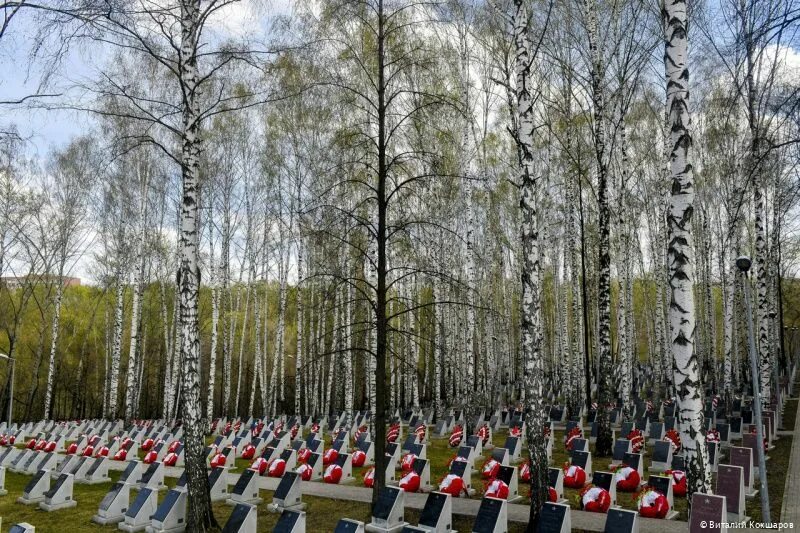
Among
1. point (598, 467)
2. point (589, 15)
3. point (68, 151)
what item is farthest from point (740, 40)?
point (68, 151)

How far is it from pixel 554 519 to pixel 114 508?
327 inches

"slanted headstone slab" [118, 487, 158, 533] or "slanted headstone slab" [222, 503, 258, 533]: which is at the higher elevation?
"slanted headstone slab" [222, 503, 258, 533]

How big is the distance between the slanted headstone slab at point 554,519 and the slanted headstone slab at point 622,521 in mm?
516

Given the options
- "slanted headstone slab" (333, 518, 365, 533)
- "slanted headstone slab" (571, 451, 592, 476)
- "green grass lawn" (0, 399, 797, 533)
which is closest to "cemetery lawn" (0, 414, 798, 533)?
"green grass lawn" (0, 399, 797, 533)

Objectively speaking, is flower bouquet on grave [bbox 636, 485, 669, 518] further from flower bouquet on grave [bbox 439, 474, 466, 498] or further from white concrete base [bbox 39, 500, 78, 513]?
white concrete base [bbox 39, 500, 78, 513]

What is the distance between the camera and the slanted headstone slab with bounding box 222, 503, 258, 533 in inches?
331

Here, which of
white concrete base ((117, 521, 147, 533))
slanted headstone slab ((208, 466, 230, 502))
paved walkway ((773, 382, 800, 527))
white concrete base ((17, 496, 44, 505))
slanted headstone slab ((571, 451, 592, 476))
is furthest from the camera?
white concrete base ((17, 496, 44, 505))

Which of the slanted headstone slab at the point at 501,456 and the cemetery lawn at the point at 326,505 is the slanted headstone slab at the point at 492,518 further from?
the slanted headstone slab at the point at 501,456

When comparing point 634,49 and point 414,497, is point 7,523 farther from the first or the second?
point 634,49

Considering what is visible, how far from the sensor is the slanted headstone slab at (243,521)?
8.41m

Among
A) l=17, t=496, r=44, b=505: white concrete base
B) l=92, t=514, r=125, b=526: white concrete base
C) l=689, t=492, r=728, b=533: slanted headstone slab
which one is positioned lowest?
l=17, t=496, r=44, b=505: white concrete base

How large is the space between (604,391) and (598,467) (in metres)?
1.78

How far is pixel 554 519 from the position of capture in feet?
24.8

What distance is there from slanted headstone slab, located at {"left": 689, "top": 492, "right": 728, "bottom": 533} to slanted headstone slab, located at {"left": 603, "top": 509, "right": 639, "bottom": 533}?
1.01 metres
